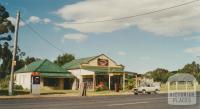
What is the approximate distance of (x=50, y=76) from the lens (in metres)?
53.4

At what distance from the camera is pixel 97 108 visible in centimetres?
1702

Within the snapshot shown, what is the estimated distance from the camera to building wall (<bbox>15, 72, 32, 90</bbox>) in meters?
56.5

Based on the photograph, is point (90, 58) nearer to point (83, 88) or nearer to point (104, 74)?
point (104, 74)

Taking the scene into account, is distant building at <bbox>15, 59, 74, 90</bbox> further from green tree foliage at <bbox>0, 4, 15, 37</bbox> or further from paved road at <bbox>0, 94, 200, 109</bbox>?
paved road at <bbox>0, 94, 200, 109</bbox>

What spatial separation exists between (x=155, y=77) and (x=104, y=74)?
183 ft

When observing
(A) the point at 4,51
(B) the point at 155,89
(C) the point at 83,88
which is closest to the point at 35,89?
(C) the point at 83,88

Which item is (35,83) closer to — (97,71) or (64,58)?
(97,71)

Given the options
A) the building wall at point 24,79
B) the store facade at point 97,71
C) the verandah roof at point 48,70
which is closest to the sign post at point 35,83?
the verandah roof at point 48,70

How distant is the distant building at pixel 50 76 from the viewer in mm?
53662

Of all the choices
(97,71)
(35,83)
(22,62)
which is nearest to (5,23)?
(35,83)

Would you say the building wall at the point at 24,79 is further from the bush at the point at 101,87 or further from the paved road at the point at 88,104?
the paved road at the point at 88,104

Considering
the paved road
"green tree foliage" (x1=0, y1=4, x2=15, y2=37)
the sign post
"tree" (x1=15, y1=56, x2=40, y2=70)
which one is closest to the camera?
the paved road

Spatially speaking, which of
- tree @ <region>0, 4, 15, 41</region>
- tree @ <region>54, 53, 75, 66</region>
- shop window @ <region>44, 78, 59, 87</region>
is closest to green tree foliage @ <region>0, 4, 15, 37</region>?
tree @ <region>0, 4, 15, 41</region>

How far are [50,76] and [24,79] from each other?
26.8 ft
